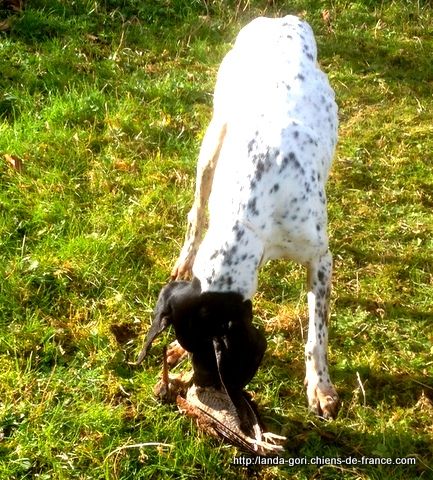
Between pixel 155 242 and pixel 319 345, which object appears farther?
pixel 155 242

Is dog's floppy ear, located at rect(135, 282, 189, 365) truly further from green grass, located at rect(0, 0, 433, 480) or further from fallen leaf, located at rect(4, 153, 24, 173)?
fallen leaf, located at rect(4, 153, 24, 173)

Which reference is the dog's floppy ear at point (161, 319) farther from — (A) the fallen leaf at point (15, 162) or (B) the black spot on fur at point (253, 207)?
(A) the fallen leaf at point (15, 162)

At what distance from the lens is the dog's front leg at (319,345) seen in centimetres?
362

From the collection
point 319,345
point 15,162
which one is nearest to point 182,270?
point 319,345

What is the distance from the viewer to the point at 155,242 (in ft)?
15.0

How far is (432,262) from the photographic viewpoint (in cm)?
458

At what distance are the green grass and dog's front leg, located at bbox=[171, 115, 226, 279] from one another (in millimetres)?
131

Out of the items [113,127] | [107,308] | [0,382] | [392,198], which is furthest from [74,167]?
[392,198]

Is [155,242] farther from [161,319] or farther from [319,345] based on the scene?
[161,319]

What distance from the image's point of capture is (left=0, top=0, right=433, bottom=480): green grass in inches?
137

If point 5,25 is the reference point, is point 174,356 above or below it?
below

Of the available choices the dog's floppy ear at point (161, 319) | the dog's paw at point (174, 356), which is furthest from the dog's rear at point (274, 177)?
the dog's paw at point (174, 356)

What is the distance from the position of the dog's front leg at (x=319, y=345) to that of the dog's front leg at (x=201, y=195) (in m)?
0.87

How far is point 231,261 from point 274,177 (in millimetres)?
476
